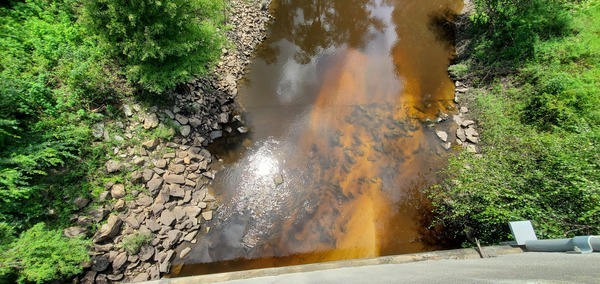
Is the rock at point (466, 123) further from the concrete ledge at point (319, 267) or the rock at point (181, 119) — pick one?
the rock at point (181, 119)

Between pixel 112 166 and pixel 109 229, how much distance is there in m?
1.89

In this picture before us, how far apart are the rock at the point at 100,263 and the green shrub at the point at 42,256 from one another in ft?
A: 1.06

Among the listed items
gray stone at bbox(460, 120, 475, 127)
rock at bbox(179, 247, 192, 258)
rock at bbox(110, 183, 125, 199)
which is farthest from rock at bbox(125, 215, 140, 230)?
gray stone at bbox(460, 120, 475, 127)

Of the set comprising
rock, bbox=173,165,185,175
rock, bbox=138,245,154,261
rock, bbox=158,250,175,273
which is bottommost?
rock, bbox=158,250,175,273

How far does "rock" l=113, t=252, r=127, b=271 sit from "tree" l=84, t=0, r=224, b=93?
5.02m

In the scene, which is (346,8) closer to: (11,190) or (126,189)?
(126,189)

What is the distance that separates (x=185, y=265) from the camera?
26.6 feet

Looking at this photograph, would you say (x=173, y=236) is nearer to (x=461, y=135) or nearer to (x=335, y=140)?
(x=335, y=140)

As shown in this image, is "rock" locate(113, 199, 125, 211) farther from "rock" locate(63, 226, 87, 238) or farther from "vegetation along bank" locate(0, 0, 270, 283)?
"rock" locate(63, 226, 87, 238)

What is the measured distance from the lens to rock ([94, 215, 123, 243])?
24.6 ft

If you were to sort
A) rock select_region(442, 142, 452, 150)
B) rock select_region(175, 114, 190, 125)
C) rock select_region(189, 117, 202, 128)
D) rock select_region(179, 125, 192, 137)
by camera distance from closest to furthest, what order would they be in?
rock select_region(179, 125, 192, 137) → rock select_region(175, 114, 190, 125) → rock select_region(189, 117, 202, 128) → rock select_region(442, 142, 452, 150)

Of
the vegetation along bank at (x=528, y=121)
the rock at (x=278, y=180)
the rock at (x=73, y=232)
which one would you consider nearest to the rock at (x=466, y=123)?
the vegetation along bank at (x=528, y=121)

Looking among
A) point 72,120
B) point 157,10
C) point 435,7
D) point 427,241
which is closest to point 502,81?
point 435,7

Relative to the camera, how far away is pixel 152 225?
321 inches
